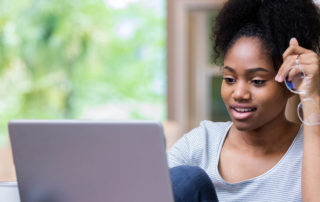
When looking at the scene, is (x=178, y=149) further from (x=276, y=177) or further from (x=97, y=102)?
(x=97, y=102)

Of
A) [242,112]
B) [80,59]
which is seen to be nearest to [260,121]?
[242,112]

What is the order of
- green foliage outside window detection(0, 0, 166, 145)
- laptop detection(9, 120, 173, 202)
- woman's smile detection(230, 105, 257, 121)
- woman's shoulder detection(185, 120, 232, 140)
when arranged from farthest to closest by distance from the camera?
1. green foliage outside window detection(0, 0, 166, 145)
2. woman's shoulder detection(185, 120, 232, 140)
3. woman's smile detection(230, 105, 257, 121)
4. laptop detection(9, 120, 173, 202)

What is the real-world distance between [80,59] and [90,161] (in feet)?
18.8

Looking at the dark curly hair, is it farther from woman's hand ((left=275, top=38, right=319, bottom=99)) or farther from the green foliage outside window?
the green foliage outside window

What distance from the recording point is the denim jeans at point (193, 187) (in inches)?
38.4

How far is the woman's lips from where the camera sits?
1082 mm

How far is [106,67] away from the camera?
6.54 metres

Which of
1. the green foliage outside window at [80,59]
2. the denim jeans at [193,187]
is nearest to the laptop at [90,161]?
the denim jeans at [193,187]

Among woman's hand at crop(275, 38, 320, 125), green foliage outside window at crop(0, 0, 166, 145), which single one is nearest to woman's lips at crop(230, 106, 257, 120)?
woman's hand at crop(275, 38, 320, 125)

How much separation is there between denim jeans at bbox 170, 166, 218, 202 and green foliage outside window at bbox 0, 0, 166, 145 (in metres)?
5.28

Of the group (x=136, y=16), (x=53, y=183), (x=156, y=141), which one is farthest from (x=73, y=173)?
Result: (x=136, y=16)

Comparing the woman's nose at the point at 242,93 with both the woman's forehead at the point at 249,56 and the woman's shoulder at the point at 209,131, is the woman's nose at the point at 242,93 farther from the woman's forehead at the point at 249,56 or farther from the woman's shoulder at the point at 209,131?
the woman's shoulder at the point at 209,131

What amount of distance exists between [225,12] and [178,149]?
1.20 feet

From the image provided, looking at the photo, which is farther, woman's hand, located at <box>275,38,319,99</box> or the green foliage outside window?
the green foliage outside window
